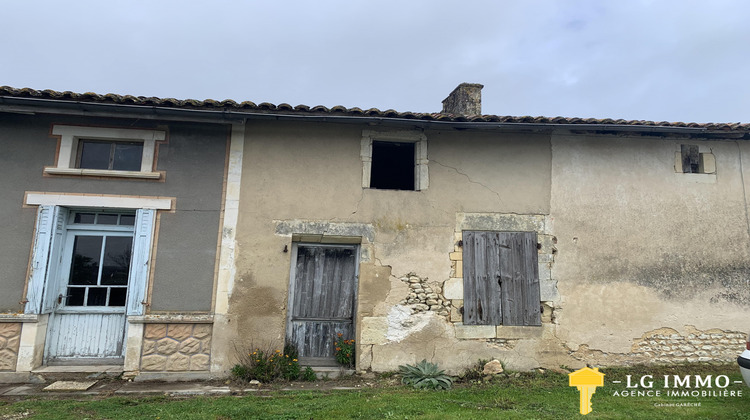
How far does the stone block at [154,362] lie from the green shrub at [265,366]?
2.90ft

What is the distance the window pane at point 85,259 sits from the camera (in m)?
5.90

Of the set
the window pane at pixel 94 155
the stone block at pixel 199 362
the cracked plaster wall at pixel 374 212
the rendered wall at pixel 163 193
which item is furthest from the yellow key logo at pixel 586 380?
the window pane at pixel 94 155

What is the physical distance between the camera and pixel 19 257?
5.54 meters

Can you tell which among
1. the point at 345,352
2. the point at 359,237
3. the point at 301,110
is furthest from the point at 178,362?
the point at 301,110

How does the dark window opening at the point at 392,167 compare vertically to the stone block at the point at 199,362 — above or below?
above

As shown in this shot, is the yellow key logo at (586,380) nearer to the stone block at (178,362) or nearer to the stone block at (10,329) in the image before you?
the stone block at (178,362)

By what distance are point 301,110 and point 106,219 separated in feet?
Result: 10.1

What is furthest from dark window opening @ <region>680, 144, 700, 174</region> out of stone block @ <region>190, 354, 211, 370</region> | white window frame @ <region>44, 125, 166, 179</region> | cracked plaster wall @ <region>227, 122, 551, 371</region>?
white window frame @ <region>44, 125, 166, 179</region>

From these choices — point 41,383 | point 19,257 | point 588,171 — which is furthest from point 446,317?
point 19,257

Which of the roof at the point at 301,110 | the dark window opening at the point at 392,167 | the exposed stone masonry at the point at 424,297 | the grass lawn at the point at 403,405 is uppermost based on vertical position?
the roof at the point at 301,110

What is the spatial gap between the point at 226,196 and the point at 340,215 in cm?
157

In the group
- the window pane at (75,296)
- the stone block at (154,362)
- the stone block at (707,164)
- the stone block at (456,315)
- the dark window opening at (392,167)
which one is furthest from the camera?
the dark window opening at (392,167)

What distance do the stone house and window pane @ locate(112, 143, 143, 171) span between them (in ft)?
0.09

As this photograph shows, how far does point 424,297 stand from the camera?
20.0ft
